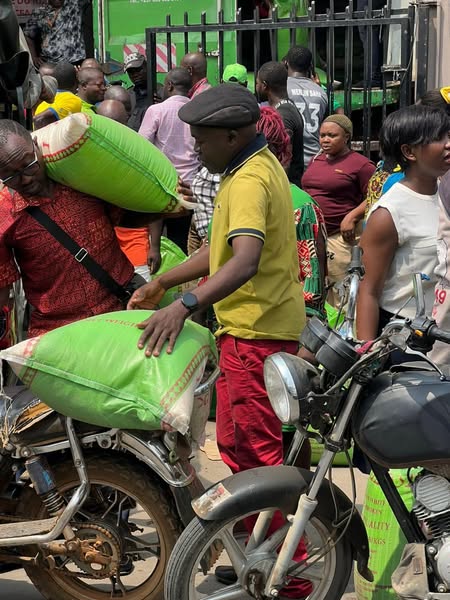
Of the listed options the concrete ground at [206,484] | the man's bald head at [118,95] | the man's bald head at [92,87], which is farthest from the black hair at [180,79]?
the concrete ground at [206,484]

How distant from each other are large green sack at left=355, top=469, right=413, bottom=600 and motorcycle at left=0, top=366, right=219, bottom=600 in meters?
0.62

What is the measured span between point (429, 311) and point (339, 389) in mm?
766

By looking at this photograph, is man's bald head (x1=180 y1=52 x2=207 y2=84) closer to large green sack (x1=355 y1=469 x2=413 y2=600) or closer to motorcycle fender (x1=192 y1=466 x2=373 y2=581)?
large green sack (x1=355 y1=469 x2=413 y2=600)

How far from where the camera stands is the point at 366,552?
3.36 m

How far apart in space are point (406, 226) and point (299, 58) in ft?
15.7

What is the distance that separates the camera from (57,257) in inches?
150

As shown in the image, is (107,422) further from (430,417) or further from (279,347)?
(430,417)

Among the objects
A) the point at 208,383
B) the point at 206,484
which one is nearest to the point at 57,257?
the point at 208,383

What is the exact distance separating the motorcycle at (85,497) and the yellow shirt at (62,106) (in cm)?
356

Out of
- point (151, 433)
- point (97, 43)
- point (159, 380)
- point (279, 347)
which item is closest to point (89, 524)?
point (151, 433)

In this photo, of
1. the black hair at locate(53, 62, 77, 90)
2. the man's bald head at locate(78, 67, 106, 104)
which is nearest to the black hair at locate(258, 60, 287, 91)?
the man's bald head at locate(78, 67, 106, 104)

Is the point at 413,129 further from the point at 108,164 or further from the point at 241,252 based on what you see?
the point at 108,164

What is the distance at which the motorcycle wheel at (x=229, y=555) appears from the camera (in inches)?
127

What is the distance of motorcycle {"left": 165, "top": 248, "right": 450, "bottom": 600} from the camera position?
306 cm
